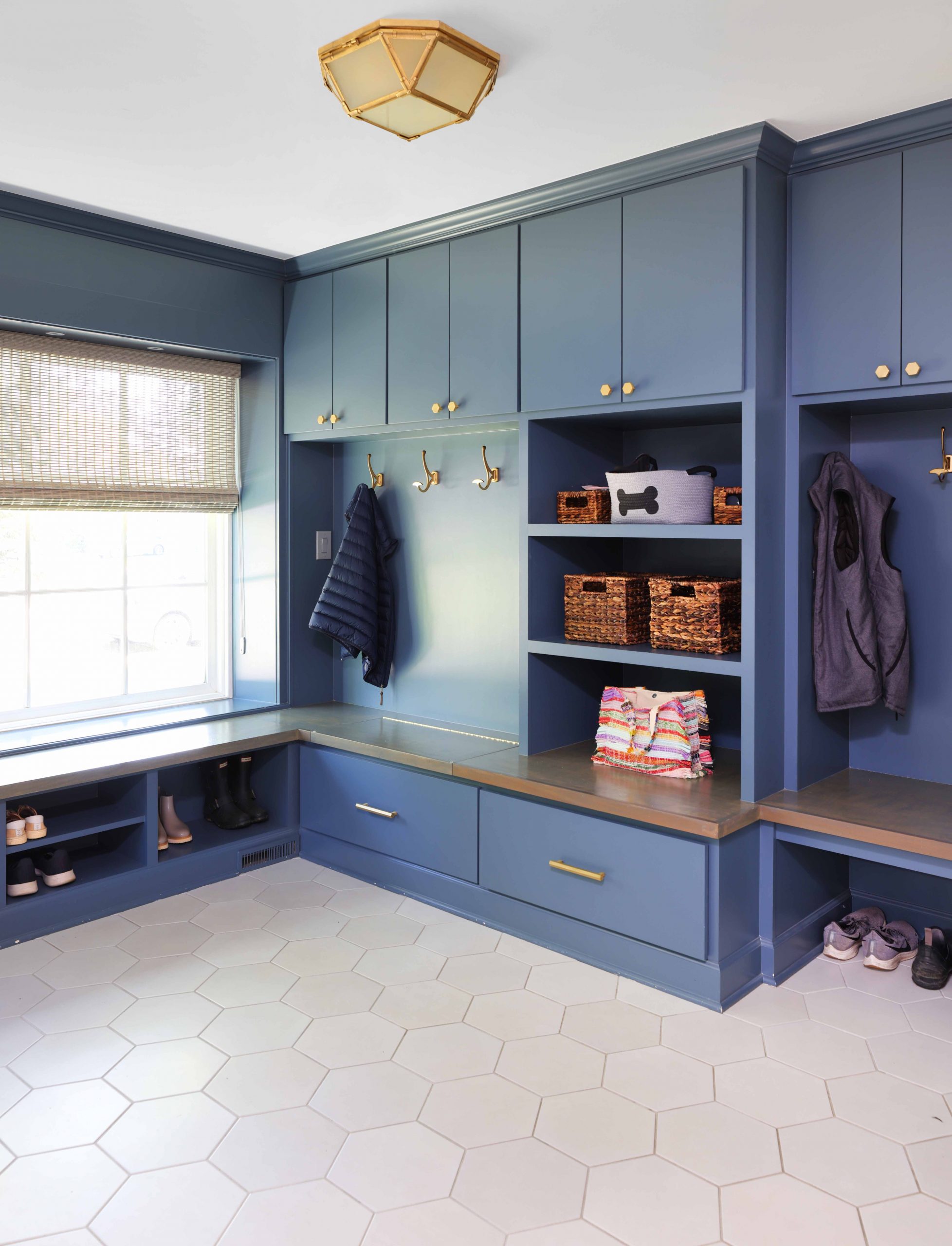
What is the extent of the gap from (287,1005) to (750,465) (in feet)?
6.41

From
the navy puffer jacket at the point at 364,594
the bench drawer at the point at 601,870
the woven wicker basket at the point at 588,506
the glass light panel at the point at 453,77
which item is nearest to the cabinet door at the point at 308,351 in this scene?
the navy puffer jacket at the point at 364,594

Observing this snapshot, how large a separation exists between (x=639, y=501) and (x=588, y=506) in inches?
8.6

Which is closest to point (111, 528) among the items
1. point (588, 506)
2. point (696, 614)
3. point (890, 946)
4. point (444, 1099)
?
point (588, 506)

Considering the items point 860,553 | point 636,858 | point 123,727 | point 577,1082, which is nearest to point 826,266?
point 860,553

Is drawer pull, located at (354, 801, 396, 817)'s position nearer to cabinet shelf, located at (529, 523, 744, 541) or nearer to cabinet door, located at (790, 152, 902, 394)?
cabinet shelf, located at (529, 523, 744, 541)

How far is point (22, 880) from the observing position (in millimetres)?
3074

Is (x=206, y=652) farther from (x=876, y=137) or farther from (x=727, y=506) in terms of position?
(x=876, y=137)

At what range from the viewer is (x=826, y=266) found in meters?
2.65

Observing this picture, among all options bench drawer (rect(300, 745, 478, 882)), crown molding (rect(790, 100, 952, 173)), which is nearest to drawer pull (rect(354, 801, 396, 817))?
bench drawer (rect(300, 745, 478, 882))

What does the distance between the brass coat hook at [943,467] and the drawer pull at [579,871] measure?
1521 mm

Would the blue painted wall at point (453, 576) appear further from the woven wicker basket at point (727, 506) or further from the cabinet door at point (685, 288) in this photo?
the woven wicker basket at point (727, 506)

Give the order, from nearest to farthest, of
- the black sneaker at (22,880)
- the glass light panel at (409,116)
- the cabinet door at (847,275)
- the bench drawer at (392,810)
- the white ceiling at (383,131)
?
1. the white ceiling at (383,131)
2. the glass light panel at (409,116)
3. the cabinet door at (847,275)
4. the black sneaker at (22,880)
5. the bench drawer at (392,810)

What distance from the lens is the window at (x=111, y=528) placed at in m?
3.46

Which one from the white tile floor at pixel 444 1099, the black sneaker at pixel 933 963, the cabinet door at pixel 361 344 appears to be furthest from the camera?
the cabinet door at pixel 361 344
